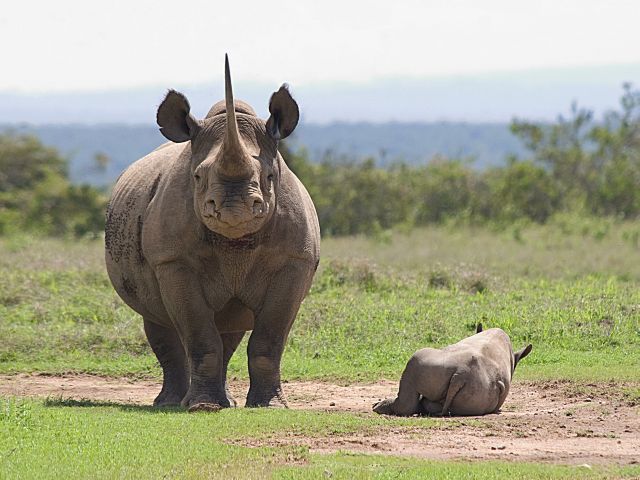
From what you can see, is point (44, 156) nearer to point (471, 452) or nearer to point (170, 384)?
point (170, 384)

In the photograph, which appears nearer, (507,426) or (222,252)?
(507,426)

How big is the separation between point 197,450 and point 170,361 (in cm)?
417

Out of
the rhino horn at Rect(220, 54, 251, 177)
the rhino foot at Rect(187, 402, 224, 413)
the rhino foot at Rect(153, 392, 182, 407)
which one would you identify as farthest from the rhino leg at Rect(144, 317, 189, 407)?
the rhino horn at Rect(220, 54, 251, 177)

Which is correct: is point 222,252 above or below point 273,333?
above

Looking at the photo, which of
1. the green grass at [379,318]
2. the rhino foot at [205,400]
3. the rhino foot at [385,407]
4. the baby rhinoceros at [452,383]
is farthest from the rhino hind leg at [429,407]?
the green grass at [379,318]

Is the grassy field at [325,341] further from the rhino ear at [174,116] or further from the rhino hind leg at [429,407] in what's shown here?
the rhino ear at [174,116]

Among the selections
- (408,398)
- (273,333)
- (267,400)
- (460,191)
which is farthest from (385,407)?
(460,191)

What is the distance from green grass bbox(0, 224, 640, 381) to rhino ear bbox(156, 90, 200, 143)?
3.29m

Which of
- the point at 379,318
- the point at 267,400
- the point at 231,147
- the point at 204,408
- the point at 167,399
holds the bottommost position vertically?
the point at 167,399

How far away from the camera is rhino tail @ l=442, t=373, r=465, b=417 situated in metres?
10.5

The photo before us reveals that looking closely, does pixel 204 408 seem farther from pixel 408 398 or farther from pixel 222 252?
pixel 408 398

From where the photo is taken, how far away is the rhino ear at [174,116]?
36.8ft

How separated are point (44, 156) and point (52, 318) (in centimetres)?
3561

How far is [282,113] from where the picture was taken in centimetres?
1120
